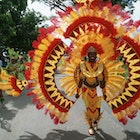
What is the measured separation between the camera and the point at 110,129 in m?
6.92

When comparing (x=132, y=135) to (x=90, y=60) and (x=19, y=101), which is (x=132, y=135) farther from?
(x=19, y=101)

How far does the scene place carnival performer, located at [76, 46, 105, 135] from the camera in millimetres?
6008

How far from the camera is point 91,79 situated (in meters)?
6.05

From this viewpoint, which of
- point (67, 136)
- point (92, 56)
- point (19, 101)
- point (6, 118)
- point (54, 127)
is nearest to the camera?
point (92, 56)

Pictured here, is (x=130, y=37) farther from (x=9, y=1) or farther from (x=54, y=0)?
(x=54, y=0)

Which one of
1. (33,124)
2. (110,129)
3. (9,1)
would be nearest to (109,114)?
(110,129)

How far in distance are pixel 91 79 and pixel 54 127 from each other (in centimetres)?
171

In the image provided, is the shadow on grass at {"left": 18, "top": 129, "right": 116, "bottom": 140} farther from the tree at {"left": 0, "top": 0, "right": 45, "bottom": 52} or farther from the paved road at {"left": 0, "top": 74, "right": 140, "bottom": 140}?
the tree at {"left": 0, "top": 0, "right": 45, "bottom": 52}

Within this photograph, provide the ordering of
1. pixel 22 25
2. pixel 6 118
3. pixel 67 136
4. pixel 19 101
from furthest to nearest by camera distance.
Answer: pixel 22 25, pixel 19 101, pixel 6 118, pixel 67 136

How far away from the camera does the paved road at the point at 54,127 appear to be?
21.3 ft

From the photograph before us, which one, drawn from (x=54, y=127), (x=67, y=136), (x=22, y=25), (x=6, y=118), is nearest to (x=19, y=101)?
(x=6, y=118)

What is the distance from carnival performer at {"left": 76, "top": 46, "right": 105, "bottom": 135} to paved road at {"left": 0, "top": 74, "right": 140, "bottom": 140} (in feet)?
1.86

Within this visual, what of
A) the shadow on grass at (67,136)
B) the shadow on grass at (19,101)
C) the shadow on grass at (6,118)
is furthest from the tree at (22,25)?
the shadow on grass at (67,136)

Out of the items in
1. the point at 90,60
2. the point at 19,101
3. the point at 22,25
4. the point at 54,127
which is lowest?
the point at 54,127
